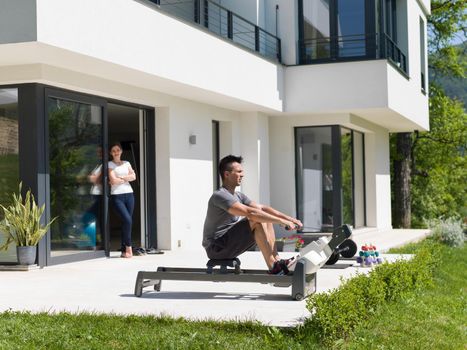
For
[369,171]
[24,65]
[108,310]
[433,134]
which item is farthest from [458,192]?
[108,310]

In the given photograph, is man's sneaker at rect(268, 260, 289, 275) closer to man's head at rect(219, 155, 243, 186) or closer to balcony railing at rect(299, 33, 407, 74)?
man's head at rect(219, 155, 243, 186)

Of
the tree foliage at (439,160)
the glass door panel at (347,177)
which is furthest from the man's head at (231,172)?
the tree foliage at (439,160)

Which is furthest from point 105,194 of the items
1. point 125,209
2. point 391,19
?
point 391,19

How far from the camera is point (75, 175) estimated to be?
12023 millimetres

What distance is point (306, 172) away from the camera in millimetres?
18547

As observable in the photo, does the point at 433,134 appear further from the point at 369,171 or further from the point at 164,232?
the point at 164,232

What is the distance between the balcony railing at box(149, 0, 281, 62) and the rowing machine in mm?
8412

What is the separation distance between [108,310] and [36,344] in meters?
1.34

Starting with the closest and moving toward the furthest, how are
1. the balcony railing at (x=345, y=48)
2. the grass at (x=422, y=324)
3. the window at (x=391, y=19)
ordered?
1. the grass at (x=422, y=324)
2. the balcony railing at (x=345, y=48)
3. the window at (x=391, y=19)

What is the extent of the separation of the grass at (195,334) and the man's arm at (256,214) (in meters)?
1.27

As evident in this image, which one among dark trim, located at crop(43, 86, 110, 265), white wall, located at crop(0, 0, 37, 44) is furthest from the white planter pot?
white wall, located at crop(0, 0, 37, 44)

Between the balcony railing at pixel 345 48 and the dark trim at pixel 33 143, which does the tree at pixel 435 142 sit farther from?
the dark trim at pixel 33 143

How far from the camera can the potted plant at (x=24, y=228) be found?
10.7 m

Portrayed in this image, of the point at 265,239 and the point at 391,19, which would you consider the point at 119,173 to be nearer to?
the point at 265,239
